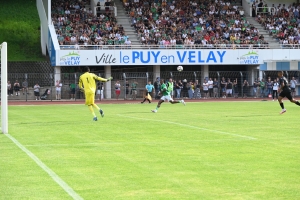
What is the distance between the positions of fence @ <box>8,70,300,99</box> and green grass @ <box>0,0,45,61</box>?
244 inches

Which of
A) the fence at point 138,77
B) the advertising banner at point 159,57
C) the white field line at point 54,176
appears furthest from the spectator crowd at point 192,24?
the white field line at point 54,176

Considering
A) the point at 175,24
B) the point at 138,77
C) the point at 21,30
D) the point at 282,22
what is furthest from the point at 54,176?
the point at 21,30

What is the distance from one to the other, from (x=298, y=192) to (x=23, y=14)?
58.8 metres

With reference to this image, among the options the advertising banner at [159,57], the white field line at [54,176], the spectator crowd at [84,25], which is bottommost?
the white field line at [54,176]

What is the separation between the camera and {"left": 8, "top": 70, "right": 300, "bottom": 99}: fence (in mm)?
50750

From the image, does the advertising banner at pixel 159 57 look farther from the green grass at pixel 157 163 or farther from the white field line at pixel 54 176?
the white field line at pixel 54 176

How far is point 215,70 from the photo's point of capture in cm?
5772

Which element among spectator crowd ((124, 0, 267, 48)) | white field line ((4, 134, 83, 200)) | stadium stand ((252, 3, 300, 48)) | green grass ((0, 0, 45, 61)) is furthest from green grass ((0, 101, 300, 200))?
green grass ((0, 0, 45, 61))

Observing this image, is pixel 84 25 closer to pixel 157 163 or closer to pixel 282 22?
pixel 282 22

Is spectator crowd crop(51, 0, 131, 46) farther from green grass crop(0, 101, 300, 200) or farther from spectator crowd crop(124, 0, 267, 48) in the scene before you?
green grass crop(0, 101, 300, 200)

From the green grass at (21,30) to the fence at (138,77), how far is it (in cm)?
619

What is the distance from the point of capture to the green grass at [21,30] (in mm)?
58688

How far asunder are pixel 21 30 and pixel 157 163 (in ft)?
170

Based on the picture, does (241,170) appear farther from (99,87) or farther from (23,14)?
(23,14)
